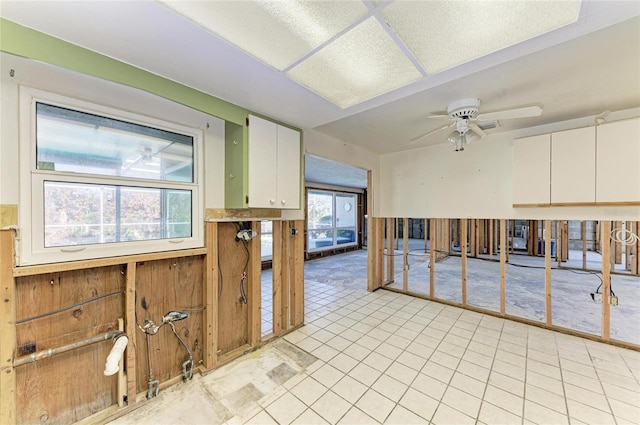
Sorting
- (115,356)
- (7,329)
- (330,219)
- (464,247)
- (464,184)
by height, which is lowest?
(115,356)

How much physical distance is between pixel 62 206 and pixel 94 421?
142 cm

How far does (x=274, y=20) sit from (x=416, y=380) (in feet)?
8.88

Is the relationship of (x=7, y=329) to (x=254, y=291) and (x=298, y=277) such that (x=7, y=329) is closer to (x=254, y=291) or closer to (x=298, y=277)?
(x=254, y=291)

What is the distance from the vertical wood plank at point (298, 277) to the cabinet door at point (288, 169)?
1.65 ft

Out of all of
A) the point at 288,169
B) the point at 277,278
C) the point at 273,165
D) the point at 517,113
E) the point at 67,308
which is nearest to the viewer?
the point at 67,308

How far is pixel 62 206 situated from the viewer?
59.5 inches

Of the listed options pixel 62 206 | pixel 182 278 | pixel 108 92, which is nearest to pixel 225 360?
pixel 182 278

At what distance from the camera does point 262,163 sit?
7.29 feet

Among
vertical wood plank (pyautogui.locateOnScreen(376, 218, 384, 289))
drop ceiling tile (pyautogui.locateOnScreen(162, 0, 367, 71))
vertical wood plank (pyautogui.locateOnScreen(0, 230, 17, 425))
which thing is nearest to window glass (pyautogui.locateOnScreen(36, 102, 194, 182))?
vertical wood plank (pyautogui.locateOnScreen(0, 230, 17, 425))

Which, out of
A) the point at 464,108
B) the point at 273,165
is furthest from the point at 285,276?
the point at 464,108

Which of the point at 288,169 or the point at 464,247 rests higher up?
the point at 288,169

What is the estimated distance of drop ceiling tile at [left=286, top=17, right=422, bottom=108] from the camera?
4.41 feet

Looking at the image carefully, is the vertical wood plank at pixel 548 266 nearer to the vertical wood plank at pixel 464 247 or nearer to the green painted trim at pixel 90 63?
the vertical wood plank at pixel 464 247

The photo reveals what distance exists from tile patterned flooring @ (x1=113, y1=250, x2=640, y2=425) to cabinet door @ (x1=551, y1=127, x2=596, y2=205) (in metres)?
1.57
